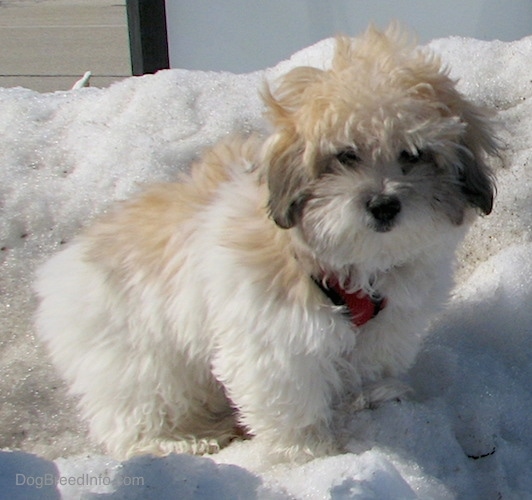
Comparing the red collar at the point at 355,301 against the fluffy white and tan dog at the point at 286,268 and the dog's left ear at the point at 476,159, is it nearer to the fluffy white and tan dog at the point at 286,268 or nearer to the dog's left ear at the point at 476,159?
the fluffy white and tan dog at the point at 286,268

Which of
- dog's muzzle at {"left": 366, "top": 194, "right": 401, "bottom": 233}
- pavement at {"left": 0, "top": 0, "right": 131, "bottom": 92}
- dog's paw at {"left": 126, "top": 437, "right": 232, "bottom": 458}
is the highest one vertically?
dog's muzzle at {"left": 366, "top": 194, "right": 401, "bottom": 233}

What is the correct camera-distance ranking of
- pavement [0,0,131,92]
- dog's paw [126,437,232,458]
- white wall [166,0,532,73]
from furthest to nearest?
pavement [0,0,131,92] → white wall [166,0,532,73] → dog's paw [126,437,232,458]

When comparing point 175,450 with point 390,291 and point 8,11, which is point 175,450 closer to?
point 390,291

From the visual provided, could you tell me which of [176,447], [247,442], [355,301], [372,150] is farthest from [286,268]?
[176,447]

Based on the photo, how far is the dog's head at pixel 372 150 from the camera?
2.18 metres

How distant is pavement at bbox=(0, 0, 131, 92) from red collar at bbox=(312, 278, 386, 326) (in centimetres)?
713

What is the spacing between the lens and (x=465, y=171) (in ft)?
7.58

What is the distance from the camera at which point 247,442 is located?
289cm

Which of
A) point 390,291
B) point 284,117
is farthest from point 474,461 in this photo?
point 284,117

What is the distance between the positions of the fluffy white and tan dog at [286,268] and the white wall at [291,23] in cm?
183

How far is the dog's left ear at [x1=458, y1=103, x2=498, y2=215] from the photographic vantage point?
2311 millimetres

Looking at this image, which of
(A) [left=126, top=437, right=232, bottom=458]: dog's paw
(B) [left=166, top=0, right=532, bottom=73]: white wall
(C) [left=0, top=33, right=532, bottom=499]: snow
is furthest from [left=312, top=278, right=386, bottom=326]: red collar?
(B) [left=166, top=0, right=532, bottom=73]: white wall

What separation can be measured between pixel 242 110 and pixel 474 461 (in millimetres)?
2043

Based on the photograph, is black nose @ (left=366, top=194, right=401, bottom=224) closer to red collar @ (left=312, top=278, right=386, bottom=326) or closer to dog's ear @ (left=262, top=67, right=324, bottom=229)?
dog's ear @ (left=262, top=67, right=324, bottom=229)
